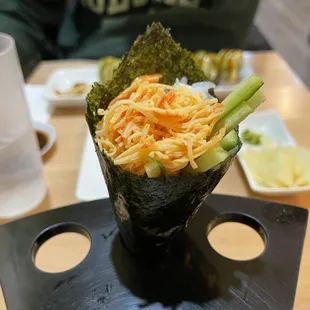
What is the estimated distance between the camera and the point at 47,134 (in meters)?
0.99

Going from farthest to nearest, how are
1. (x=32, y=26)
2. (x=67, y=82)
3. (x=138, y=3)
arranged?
(x=32, y=26) → (x=138, y=3) → (x=67, y=82)

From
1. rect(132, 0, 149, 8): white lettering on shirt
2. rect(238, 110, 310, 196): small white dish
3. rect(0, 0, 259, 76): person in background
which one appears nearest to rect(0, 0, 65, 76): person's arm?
rect(0, 0, 259, 76): person in background

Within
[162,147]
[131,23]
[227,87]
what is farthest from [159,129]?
[131,23]

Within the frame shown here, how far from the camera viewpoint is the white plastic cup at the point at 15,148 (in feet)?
2.23

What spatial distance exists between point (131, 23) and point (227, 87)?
56cm

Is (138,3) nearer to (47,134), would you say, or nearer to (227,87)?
(227,87)

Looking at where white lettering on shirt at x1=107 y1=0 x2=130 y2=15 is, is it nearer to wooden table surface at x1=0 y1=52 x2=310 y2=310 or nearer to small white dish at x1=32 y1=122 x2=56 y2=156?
wooden table surface at x1=0 y1=52 x2=310 y2=310

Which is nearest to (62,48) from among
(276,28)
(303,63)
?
(303,63)

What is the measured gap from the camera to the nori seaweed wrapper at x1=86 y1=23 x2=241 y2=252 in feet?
1.63

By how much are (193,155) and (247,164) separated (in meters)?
0.42

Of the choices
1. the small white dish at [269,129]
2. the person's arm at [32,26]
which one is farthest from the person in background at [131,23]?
the small white dish at [269,129]

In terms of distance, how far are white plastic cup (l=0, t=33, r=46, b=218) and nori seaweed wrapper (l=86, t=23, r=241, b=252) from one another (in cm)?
17

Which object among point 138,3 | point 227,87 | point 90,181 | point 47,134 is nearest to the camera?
point 90,181

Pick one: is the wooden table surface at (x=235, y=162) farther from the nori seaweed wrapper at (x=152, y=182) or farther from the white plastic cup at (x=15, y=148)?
the nori seaweed wrapper at (x=152, y=182)
